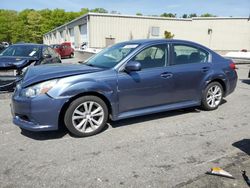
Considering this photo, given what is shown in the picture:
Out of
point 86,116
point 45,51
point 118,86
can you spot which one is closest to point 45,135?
point 86,116

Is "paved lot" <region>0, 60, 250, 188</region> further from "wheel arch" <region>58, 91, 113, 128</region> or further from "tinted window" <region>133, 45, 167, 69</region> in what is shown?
"tinted window" <region>133, 45, 167, 69</region>

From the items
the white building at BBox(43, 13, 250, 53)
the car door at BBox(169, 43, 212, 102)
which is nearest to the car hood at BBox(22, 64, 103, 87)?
the car door at BBox(169, 43, 212, 102)

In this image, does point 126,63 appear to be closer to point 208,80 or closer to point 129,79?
point 129,79

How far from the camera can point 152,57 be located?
4.78 m

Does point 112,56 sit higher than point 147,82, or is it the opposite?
point 112,56

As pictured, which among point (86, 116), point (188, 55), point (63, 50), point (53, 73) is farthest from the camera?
point (63, 50)

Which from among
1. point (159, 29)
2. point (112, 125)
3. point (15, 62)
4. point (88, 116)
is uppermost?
point (159, 29)

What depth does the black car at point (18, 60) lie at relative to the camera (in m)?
6.97

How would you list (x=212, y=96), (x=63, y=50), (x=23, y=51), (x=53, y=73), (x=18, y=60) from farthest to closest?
(x=63, y=50) < (x=23, y=51) < (x=18, y=60) < (x=212, y=96) < (x=53, y=73)

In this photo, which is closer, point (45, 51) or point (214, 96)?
point (214, 96)

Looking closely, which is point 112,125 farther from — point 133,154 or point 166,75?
point 166,75

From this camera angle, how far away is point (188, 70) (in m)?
5.06

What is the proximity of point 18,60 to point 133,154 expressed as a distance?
204 inches

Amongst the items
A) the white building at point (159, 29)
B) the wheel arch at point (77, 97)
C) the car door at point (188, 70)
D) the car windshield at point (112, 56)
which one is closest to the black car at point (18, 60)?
the car windshield at point (112, 56)
